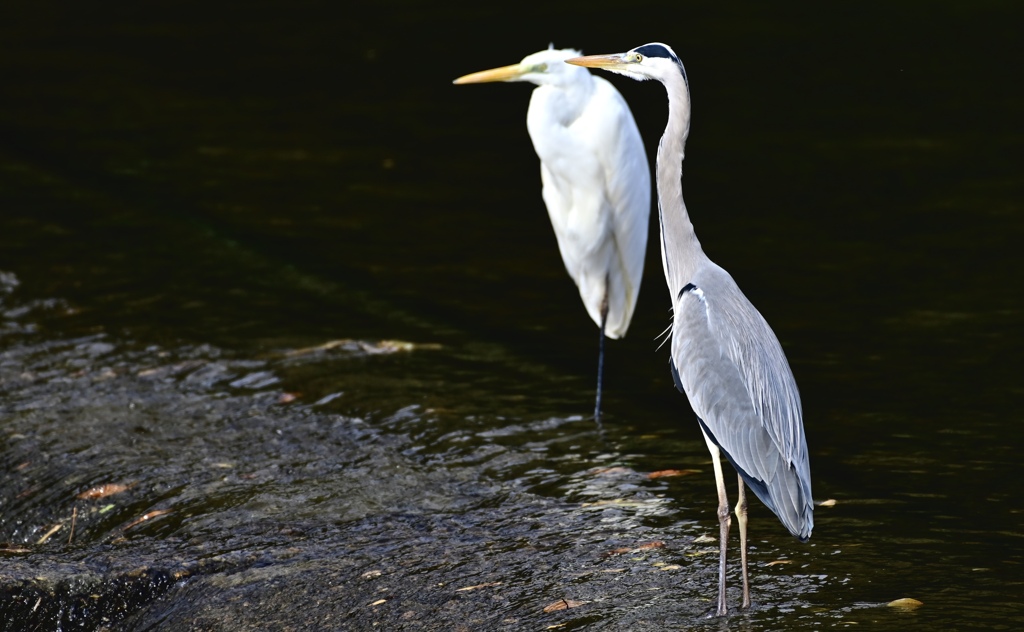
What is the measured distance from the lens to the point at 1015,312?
23.1ft

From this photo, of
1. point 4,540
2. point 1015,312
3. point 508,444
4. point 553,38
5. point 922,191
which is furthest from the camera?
point 553,38

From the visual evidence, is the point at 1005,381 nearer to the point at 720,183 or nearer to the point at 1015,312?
the point at 1015,312

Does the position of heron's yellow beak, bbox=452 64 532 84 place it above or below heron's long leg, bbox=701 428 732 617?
above

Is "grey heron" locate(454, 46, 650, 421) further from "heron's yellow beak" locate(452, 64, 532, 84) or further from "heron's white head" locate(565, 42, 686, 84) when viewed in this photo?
"heron's white head" locate(565, 42, 686, 84)

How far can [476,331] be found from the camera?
7.12 metres

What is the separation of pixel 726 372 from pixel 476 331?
318 centimetres

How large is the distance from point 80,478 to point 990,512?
3475mm

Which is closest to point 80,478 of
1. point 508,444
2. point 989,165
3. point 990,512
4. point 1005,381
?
point 508,444

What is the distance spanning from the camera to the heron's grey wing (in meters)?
3.92

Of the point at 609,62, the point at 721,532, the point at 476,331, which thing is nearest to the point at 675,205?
the point at 609,62

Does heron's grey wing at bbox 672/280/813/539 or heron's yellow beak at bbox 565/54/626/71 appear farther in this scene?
heron's yellow beak at bbox 565/54/626/71

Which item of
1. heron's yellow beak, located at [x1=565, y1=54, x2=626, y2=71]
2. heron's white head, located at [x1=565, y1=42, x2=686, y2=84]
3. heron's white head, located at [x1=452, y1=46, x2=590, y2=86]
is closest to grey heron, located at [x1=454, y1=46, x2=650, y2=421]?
heron's white head, located at [x1=452, y1=46, x2=590, y2=86]

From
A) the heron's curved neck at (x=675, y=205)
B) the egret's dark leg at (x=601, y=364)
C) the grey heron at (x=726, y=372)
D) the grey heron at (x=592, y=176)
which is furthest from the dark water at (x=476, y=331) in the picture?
the heron's curved neck at (x=675, y=205)

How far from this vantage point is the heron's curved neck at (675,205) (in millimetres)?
4215
